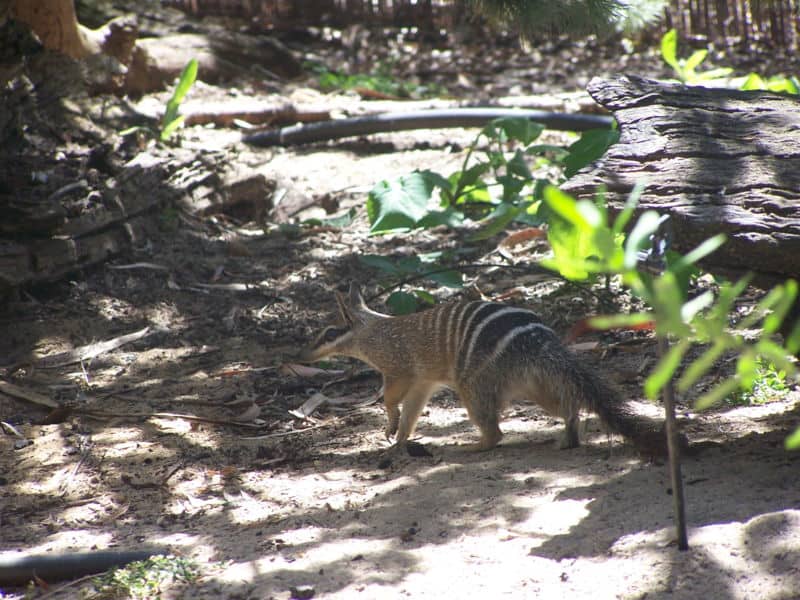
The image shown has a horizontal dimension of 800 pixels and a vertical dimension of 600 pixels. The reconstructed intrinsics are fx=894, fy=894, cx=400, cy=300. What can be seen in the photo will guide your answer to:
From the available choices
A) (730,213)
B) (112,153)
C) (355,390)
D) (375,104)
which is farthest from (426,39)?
(730,213)

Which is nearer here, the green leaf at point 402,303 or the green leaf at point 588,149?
the green leaf at point 588,149

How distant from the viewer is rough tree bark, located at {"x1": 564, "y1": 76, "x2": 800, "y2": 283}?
304 cm

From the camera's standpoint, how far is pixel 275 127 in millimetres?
9336

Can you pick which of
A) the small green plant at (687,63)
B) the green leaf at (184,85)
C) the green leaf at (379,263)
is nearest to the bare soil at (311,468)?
the green leaf at (379,263)

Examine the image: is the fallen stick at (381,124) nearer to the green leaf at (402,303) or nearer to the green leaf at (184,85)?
the green leaf at (184,85)

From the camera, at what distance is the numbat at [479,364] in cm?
390

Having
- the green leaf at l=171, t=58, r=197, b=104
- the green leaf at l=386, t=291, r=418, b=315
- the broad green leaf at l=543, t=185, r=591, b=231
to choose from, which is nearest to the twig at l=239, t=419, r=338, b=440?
the green leaf at l=386, t=291, r=418, b=315

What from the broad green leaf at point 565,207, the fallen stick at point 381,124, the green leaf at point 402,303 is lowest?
the green leaf at point 402,303

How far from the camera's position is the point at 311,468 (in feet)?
13.8

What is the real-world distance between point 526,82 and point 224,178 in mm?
5432

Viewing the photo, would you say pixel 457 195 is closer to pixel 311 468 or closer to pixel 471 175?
pixel 471 175

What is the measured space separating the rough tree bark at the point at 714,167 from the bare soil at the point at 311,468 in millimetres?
898

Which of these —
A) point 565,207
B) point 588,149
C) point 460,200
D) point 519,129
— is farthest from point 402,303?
point 565,207

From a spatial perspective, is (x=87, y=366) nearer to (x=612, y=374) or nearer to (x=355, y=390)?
(x=355, y=390)
